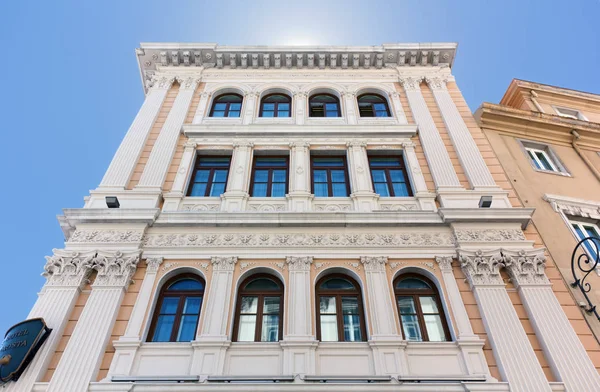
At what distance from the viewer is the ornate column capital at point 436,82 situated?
18.5 meters

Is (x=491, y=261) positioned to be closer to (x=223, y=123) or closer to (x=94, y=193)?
(x=223, y=123)

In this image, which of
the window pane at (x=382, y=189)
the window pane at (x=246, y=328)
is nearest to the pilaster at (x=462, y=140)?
the window pane at (x=382, y=189)

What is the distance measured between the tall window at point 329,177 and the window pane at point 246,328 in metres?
4.80

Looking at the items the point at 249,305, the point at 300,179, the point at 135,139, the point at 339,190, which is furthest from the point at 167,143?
the point at 249,305

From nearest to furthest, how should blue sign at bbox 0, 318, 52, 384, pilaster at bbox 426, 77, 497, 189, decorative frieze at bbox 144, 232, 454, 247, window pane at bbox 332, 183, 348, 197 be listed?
blue sign at bbox 0, 318, 52, 384 → decorative frieze at bbox 144, 232, 454, 247 → pilaster at bbox 426, 77, 497, 189 → window pane at bbox 332, 183, 348, 197

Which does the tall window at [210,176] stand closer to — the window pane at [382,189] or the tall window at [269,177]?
the tall window at [269,177]

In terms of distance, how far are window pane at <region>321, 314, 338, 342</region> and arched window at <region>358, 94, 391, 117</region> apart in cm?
969

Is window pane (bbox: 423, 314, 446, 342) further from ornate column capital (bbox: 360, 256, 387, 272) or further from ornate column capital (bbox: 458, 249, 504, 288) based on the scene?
ornate column capital (bbox: 360, 256, 387, 272)

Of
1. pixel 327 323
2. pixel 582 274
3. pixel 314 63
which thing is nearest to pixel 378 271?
pixel 327 323

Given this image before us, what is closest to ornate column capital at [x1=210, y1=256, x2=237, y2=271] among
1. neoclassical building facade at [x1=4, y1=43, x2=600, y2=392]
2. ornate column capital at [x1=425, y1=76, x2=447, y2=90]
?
neoclassical building facade at [x1=4, y1=43, x2=600, y2=392]

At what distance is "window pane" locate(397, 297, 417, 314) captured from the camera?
11086mm

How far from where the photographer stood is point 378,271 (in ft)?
37.9

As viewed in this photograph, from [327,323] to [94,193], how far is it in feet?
26.1

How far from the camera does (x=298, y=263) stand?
1171 centimetres
